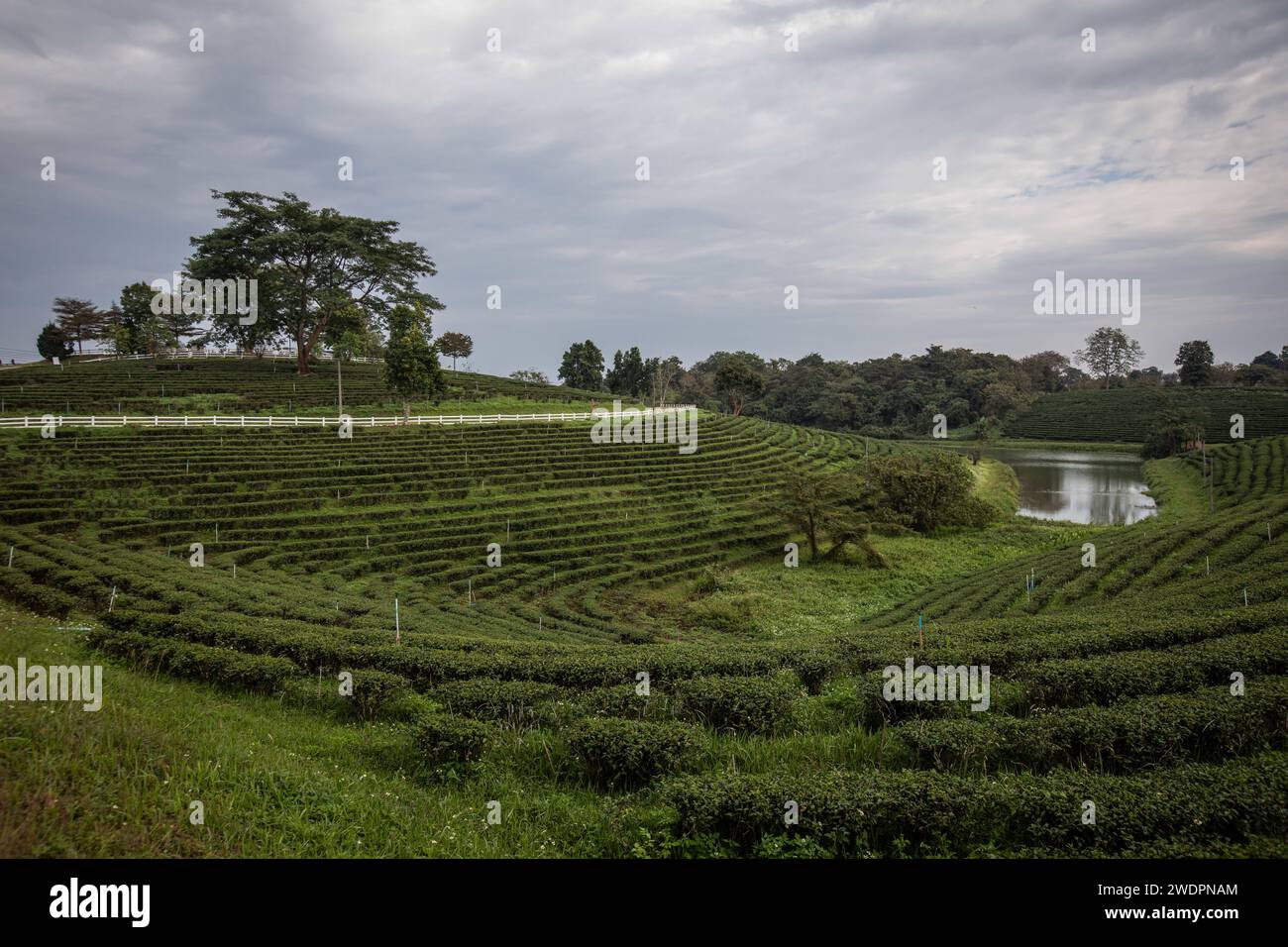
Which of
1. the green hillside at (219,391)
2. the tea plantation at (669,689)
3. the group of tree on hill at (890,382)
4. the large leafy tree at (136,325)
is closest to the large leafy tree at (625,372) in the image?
the group of tree on hill at (890,382)

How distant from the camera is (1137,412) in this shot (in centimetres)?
8788

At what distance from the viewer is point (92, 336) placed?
66.6m

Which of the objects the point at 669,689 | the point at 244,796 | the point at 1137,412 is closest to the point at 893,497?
the point at 669,689

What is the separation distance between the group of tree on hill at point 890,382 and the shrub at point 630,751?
62.8 m

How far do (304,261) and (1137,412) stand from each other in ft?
331

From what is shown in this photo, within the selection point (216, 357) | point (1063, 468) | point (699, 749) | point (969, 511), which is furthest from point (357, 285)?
point (1063, 468)

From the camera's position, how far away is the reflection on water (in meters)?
43.8

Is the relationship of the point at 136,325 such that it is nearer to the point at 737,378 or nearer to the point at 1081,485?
the point at 737,378

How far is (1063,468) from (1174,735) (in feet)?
225

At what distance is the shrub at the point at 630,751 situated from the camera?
654 centimetres

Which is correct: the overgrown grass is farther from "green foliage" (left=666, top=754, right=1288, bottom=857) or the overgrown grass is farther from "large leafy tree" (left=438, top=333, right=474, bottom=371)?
"large leafy tree" (left=438, top=333, right=474, bottom=371)

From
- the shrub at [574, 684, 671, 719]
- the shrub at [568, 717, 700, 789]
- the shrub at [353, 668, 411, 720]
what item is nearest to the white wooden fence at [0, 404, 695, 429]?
the shrub at [353, 668, 411, 720]
